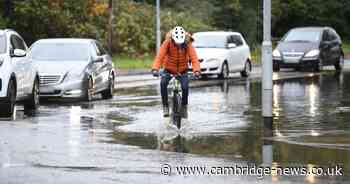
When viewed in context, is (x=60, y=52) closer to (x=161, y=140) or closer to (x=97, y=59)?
(x=97, y=59)

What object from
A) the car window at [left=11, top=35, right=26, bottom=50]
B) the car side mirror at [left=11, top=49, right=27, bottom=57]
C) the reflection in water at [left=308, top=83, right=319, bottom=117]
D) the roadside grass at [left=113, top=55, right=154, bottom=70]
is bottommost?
the roadside grass at [left=113, top=55, right=154, bottom=70]

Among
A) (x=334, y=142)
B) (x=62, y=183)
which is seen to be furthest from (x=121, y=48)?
(x=62, y=183)

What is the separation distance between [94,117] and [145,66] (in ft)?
79.5

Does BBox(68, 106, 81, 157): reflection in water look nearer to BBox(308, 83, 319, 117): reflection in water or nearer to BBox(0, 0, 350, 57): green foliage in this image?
BBox(308, 83, 319, 117): reflection in water

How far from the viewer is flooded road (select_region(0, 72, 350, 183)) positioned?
1019 cm

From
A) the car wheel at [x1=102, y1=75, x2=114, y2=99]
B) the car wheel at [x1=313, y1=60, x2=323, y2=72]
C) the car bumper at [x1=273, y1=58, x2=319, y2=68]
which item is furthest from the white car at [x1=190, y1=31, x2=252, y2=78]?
the car wheel at [x1=102, y1=75, x2=114, y2=99]

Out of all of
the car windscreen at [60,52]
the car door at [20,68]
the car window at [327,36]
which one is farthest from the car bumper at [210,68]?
the car door at [20,68]

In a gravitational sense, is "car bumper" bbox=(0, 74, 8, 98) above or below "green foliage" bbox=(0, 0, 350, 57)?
below

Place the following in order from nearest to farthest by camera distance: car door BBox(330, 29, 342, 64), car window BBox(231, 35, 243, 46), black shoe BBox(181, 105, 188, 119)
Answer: black shoe BBox(181, 105, 188, 119), car window BBox(231, 35, 243, 46), car door BBox(330, 29, 342, 64)

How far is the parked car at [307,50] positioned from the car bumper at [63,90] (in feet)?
52.3

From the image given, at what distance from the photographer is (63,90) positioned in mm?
20641

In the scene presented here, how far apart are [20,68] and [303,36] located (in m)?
20.4

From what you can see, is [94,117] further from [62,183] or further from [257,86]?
[257,86]

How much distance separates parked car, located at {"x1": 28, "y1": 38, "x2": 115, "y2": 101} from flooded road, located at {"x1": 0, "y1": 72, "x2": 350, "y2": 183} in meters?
0.44
